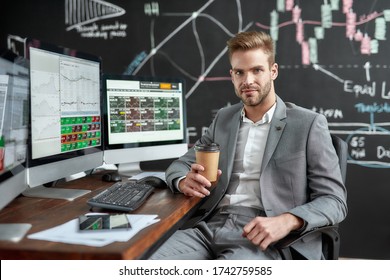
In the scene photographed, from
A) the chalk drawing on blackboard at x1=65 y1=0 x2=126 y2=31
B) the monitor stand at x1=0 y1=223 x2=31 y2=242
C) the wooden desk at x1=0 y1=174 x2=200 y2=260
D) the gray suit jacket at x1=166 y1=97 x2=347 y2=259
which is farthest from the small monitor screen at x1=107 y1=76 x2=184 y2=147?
the chalk drawing on blackboard at x1=65 y1=0 x2=126 y2=31

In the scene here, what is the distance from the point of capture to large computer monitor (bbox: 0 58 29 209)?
105 centimetres

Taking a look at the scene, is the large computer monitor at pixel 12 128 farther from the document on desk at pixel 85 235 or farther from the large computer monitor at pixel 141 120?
the large computer monitor at pixel 141 120

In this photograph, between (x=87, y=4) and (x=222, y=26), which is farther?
(x=87, y=4)

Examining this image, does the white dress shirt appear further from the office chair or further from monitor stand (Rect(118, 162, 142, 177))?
monitor stand (Rect(118, 162, 142, 177))

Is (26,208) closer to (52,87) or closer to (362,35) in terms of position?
(52,87)

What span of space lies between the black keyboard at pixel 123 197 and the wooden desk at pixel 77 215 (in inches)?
1.0

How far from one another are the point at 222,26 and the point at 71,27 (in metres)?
1.11

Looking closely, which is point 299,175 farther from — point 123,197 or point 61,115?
point 61,115

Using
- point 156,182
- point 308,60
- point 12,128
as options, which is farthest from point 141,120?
point 308,60

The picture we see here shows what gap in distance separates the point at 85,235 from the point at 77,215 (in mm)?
224

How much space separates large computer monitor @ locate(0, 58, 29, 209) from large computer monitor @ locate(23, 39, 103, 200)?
0.07 meters

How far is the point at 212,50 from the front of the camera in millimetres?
2746

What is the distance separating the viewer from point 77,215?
1.19 metres
